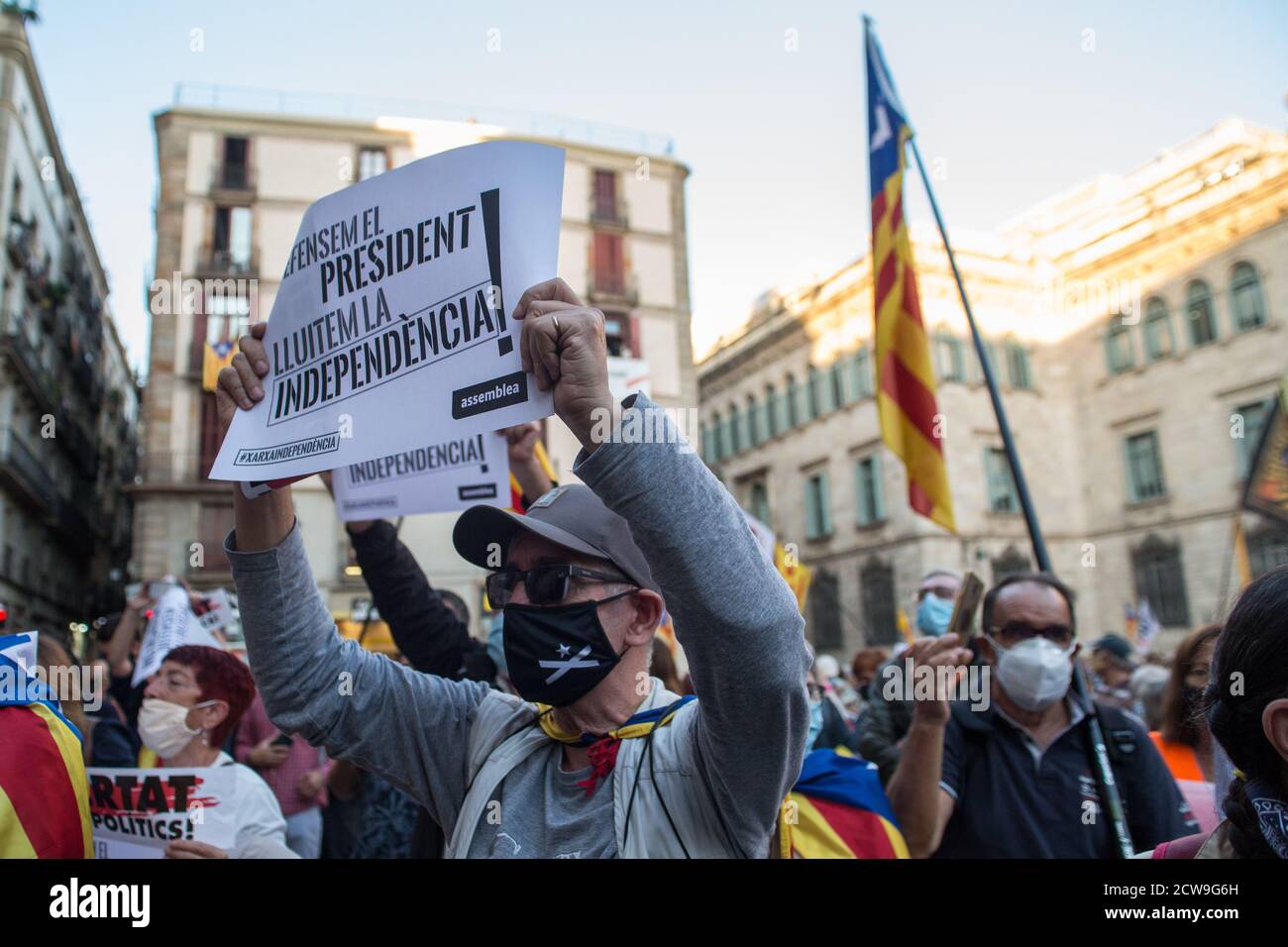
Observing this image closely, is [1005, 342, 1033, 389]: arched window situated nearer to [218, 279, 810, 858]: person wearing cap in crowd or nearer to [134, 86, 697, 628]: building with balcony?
[134, 86, 697, 628]: building with balcony

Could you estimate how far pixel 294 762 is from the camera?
5168mm

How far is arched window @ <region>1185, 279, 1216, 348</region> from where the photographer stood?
27969 millimetres

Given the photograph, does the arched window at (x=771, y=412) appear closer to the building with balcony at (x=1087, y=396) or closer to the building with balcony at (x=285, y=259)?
the building with balcony at (x=1087, y=396)

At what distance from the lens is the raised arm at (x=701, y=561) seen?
4.59 feet

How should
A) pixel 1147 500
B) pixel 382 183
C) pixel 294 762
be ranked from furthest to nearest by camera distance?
pixel 1147 500 < pixel 294 762 < pixel 382 183

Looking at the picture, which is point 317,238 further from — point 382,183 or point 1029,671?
point 1029,671

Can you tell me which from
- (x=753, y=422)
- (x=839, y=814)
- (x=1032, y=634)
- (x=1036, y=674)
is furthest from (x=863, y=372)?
(x=839, y=814)

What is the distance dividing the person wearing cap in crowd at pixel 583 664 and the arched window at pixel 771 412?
3676cm

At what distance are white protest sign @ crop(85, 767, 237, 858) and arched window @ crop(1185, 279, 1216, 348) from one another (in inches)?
1211

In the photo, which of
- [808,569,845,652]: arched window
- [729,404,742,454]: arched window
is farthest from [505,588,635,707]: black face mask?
[729,404,742,454]: arched window

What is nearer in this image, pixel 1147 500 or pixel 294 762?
pixel 294 762

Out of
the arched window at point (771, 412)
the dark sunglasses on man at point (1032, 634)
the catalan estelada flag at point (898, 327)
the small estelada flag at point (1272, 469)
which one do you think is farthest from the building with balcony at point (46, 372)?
the arched window at point (771, 412)
